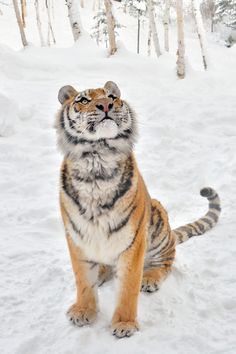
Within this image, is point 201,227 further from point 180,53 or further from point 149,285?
point 180,53

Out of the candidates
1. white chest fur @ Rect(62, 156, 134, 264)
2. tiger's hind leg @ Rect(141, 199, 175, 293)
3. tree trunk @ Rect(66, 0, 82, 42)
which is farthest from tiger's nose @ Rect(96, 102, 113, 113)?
tree trunk @ Rect(66, 0, 82, 42)

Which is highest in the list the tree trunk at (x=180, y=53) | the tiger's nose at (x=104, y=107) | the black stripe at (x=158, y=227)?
the tiger's nose at (x=104, y=107)

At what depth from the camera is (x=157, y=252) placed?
11.8 ft

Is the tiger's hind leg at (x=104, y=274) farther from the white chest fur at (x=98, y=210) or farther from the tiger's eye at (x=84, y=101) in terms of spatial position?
the tiger's eye at (x=84, y=101)

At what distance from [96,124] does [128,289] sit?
107cm

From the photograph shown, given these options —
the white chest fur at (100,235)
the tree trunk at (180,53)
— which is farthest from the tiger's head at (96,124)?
the tree trunk at (180,53)

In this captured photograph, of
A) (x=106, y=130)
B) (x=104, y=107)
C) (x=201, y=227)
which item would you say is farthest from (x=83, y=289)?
(x=201, y=227)

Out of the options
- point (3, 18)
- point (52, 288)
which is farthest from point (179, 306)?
point (3, 18)

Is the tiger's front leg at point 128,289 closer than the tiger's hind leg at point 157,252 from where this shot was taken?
Yes

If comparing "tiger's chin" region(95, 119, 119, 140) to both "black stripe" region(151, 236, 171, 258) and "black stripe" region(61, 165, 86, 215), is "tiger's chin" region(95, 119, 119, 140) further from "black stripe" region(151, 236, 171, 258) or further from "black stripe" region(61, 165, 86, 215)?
"black stripe" region(151, 236, 171, 258)

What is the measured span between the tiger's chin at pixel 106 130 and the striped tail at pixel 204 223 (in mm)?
1557

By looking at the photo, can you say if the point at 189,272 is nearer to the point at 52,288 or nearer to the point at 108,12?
the point at 52,288

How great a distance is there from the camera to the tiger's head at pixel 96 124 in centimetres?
271

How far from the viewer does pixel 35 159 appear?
7004mm
